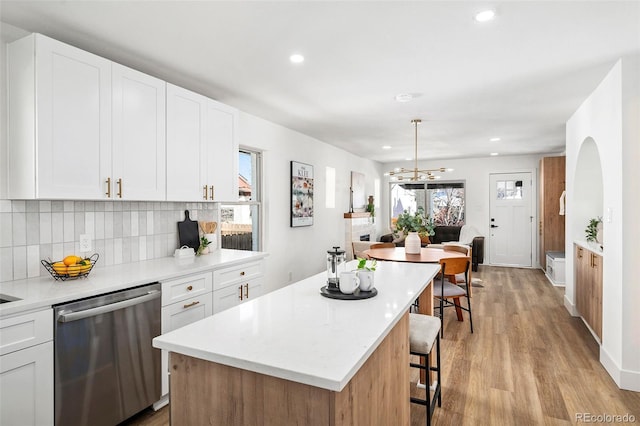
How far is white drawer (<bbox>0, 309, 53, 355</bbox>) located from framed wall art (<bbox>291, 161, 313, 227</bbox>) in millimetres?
3490

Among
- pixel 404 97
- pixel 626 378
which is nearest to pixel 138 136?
pixel 404 97

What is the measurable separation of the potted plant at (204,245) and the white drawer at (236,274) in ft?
1.55

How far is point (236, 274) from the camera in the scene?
122 inches

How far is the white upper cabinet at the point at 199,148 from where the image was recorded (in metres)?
2.92

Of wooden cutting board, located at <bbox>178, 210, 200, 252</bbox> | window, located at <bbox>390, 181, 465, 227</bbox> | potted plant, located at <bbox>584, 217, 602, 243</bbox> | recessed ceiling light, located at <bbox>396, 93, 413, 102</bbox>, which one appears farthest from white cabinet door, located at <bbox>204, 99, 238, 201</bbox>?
window, located at <bbox>390, 181, 465, 227</bbox>

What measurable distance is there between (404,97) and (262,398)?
321 cm

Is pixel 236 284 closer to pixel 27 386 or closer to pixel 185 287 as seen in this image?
pixel 185 287

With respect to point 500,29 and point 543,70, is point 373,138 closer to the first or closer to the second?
point 543,70

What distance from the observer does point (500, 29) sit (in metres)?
2.29

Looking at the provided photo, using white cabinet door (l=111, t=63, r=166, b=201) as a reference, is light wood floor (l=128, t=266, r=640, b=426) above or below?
below

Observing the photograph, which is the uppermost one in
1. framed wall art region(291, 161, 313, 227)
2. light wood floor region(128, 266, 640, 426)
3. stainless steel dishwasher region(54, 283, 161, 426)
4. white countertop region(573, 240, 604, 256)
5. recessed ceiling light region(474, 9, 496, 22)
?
recessed ceiling light region(474, 9, 496, 22)

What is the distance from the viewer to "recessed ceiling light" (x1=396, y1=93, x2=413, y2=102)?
3602 millimetres

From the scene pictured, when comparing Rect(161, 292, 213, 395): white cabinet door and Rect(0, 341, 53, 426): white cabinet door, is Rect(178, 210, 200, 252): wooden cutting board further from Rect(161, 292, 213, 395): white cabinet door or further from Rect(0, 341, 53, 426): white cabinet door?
Rect(0, 341, 53, 426): white cabinet door

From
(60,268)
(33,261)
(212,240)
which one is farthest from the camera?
(212,240)
